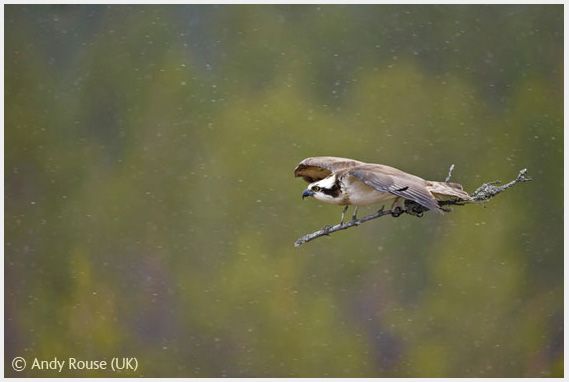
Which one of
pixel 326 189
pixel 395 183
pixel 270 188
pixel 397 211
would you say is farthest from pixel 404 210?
pixel 270 188

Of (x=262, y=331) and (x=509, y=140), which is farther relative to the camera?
(x=262, y=331)

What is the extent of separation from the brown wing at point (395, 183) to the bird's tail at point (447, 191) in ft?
0.12

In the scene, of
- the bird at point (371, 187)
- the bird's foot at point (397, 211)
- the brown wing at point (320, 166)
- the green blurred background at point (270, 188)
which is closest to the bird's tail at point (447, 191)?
the bird at point (371, 187)

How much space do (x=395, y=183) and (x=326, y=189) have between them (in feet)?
0.83

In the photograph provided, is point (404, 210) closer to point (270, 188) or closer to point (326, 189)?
point (326, 189)

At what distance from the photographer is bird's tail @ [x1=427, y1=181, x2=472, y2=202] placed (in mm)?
3488

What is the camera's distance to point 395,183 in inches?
138

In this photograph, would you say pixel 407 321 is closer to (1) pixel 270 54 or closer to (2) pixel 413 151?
(2) pixel 413 151

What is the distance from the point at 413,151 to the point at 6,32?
2309mm

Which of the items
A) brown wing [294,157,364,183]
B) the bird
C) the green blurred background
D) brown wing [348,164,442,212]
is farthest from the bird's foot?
the green blurred background

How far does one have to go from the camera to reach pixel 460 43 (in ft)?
20.1

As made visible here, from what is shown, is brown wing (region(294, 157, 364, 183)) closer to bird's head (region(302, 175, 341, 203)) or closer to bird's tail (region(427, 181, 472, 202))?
bird's head (region(302, 175, 341, 203))

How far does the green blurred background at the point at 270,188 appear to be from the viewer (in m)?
6.13

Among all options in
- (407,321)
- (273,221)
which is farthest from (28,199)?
(407,321)
